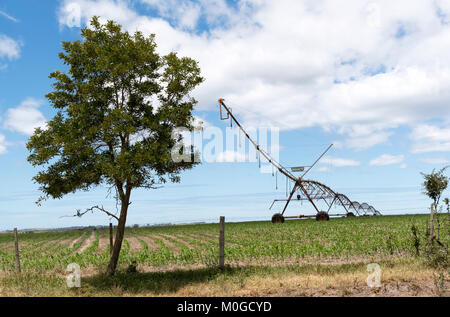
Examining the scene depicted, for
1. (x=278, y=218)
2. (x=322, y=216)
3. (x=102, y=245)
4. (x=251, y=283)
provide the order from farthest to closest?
(x=322, y=216)
(x=278, y=218)
(x=102, y=245)
(x=251, y=283)

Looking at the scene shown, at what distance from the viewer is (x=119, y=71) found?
1488 centimetres

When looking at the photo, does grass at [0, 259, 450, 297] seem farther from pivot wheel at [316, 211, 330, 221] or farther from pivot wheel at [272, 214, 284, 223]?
pivot wheel at [316, 211, 330, 221]

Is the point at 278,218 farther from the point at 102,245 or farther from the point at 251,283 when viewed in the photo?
the point at 251,283

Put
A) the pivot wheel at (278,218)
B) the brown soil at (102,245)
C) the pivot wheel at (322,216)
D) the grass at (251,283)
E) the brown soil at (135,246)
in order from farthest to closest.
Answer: the pivot wheel at (322,216) → the pivot wheel at (278,218) → the brown soil at (102,245) → the brown soil at (135,246) → the grass at (251,283)

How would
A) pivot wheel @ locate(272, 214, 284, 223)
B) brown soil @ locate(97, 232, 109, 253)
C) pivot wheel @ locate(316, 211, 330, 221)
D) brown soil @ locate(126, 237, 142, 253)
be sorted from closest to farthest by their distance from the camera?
brown soil @ locate(126, 237, 142, 253)
brown soil @ locate(97, 232, 109, 253)
pivot wheel @ locate(272, 214, 284, 223)
pivot wheel @ locate(316, 211, 330, 221)

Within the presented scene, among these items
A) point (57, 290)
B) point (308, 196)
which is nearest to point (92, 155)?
point (57, 290)

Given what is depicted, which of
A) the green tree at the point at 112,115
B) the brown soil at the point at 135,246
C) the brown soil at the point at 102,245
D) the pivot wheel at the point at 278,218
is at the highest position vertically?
the green tree at the point at 112,115

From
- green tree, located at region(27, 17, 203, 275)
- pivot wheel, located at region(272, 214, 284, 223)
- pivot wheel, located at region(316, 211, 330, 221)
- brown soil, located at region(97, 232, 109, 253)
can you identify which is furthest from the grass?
pivot wheel, located at region(316, 211, 330, 221)

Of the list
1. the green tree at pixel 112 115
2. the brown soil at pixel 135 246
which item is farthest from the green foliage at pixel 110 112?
the brown soil at pixel 135 246

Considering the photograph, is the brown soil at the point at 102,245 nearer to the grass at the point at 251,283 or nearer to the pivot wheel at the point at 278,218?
the grass at the point at 251,283

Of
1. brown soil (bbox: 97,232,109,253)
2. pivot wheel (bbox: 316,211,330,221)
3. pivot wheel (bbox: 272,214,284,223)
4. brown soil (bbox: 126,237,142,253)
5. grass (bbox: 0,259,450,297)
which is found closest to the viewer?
grass (bbox: 0,259,450,297)

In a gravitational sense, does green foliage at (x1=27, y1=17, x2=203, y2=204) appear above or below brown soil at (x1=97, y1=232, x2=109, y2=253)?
above

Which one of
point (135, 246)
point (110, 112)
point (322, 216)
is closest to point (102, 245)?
point (135, 246)

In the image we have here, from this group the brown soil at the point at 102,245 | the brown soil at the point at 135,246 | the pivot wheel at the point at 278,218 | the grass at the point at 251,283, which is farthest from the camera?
the pivot wheel at the point at 278,218
